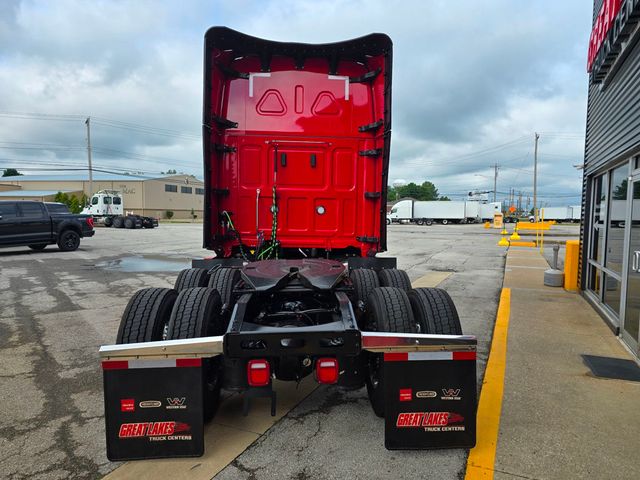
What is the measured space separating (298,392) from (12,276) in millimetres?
9657

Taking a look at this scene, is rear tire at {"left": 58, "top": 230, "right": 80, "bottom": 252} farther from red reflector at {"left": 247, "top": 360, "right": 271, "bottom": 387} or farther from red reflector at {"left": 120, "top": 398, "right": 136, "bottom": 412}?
red reflector at {"left": 247, "top": 360, "right": 271, "bottom": 387}

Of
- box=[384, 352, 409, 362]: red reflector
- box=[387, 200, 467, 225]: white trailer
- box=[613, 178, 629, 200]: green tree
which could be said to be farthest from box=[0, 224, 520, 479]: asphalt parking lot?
box=[387, 200, 467, 225]: white trailer

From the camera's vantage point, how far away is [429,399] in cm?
270

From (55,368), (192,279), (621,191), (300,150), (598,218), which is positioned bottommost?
(55,368)

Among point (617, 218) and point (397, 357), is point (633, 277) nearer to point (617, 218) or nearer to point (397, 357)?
point (617, 218)

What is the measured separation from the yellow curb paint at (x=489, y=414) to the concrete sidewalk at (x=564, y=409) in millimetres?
48

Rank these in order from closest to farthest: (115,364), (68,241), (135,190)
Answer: (115,364)
(68,241)
(135,190)

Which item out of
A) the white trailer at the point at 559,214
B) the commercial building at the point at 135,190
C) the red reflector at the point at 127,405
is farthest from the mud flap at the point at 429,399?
the white trailer at the point at 559,214

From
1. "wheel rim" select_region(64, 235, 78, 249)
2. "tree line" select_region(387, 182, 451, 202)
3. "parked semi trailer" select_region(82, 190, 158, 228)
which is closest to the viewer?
"wheel rim" select_region(64, 235, 78, 249)

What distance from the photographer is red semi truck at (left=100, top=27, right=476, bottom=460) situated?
259 cm

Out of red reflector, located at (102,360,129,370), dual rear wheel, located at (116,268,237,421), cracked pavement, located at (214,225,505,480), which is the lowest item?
cracked pavement, located at (214,225,505,480)

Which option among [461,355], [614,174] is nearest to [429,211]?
[614,174]

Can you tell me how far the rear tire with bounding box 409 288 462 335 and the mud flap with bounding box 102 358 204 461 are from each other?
1.57 meters

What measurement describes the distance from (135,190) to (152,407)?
221 ft
